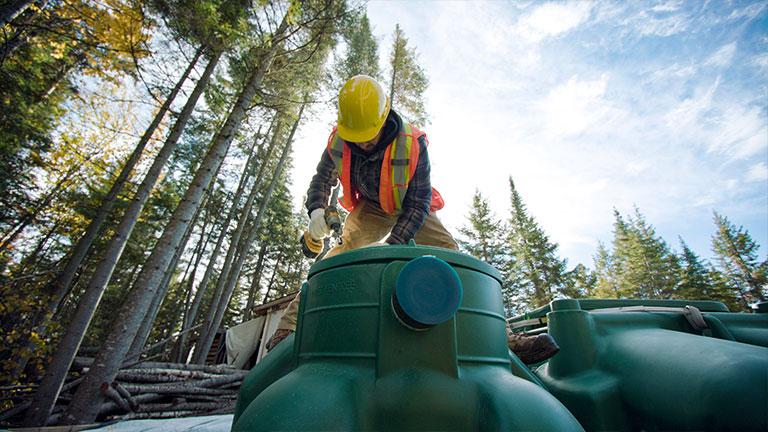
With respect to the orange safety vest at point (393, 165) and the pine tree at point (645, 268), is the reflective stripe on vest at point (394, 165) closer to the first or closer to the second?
the orange safety vest at point (393, 165)

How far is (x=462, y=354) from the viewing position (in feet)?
3.29

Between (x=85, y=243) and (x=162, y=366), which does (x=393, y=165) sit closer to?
(x=162, y=366)

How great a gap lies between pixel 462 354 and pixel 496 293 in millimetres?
316

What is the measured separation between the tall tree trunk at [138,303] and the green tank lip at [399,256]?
4.74 meters

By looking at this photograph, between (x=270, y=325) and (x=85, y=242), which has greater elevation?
(x=85, y=242)

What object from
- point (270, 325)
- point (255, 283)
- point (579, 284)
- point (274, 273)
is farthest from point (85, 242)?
point (579, 284)

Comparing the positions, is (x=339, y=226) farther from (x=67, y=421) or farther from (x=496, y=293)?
(x=67, y=421)

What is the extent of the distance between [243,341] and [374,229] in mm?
12073

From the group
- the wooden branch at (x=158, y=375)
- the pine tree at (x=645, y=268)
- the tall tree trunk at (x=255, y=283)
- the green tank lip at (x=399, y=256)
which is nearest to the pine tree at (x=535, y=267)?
the pine tree at (x=645, y=268)

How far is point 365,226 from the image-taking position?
2.74 m

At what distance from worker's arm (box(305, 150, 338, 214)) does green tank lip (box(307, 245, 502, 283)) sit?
1.64 metres

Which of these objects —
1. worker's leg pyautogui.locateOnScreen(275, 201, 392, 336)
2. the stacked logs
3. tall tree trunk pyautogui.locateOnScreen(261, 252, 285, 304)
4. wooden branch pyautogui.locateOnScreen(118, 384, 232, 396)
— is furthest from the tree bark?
tall tree trunk pyautogui.locateOnScreen(261, 252, 285, 304)

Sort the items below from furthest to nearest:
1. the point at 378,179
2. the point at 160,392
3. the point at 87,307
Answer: the point at 160,392
the point at 87,307
the point at 378,179

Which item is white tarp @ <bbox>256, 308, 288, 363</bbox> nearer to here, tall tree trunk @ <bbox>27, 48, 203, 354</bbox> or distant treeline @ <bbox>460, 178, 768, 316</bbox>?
tall tree trunk @ <bbox>27, 48, 203, 354</bbox>
